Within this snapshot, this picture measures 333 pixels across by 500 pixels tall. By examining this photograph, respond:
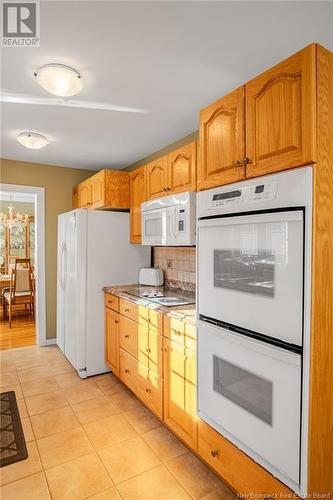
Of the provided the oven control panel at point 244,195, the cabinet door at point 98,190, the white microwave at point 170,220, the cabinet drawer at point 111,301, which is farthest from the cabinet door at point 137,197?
the oven control panel at point 244,195

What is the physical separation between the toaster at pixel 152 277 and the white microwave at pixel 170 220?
45 cm

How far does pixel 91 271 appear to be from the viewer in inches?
125

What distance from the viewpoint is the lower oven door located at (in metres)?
1.24

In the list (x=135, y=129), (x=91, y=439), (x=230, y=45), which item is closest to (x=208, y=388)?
(x=91, y=439)

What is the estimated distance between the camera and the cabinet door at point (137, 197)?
309 centimetres

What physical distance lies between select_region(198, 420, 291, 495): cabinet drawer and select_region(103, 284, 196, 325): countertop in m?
0.63

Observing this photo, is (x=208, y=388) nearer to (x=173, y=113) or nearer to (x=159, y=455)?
(x=159, y=455)

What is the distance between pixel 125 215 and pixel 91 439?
2153 millimetres

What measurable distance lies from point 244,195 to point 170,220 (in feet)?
3.71

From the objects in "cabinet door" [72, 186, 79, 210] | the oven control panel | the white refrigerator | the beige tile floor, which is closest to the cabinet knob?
the oven control panel

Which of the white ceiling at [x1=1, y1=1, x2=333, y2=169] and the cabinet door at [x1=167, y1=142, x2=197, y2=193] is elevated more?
the white ceiling at [x1=1, y1=1, x2=333, y2=169]

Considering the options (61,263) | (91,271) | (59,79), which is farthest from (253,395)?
(61,263)

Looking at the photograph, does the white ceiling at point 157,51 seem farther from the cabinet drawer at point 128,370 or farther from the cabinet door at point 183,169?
the cabinet drawer at point 128,370

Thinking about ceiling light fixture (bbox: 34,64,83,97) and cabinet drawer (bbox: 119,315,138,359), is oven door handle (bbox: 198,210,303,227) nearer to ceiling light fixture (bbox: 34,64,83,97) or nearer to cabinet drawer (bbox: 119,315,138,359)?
ceiling light fixture (bbox: 34,64,83,97)
